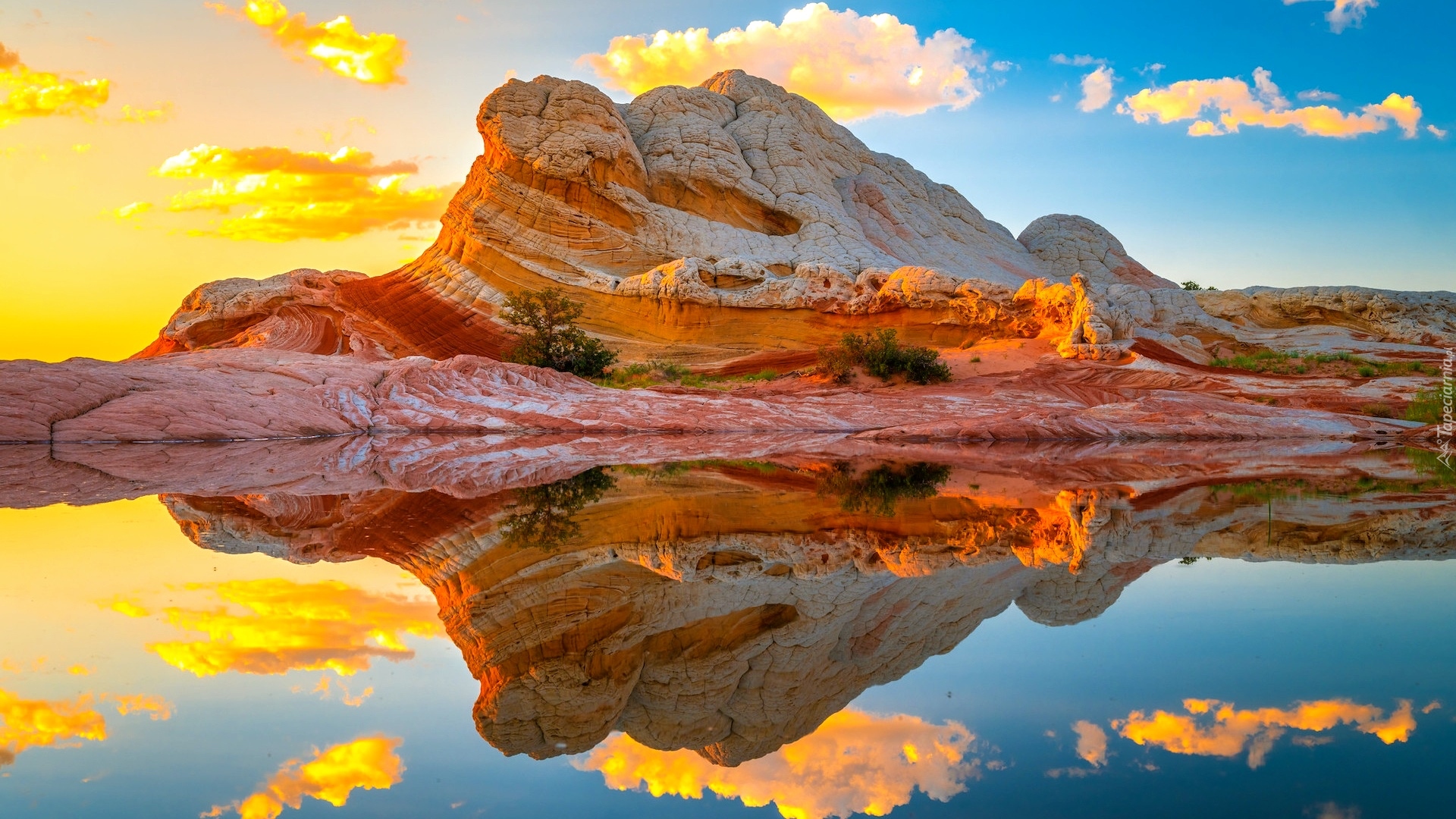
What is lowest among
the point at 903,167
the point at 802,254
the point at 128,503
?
the point at 128,503

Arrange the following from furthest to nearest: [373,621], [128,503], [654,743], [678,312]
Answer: [678,312]
[128,503]
[373,621]
[654,743]

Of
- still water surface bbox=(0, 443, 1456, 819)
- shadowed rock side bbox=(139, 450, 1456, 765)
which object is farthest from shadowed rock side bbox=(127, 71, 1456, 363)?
still water surface bbox=(0, 443, 1456, 819)

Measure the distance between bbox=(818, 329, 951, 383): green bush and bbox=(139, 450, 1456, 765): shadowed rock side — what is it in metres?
15.4

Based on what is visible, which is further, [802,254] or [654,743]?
[802,254]

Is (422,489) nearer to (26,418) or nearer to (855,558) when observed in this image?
(855,558)

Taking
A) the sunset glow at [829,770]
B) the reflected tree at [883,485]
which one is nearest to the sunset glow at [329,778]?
the sunset glow at [829,770]

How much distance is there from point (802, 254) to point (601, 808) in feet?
115

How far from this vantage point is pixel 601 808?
11.0ft

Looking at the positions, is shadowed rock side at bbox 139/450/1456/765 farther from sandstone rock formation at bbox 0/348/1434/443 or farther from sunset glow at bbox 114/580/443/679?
sandstone rock formation at bbox 0/348/1434/443

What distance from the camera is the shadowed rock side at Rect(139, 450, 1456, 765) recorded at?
14.7ft

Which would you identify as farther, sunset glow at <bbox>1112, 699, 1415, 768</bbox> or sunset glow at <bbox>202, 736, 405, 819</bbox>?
sunset glow at <bbox>1112, 699, 1415, 768</bbox>

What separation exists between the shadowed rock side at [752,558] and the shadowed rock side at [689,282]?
19.5m

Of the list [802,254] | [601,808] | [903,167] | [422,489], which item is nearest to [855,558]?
[601,808]

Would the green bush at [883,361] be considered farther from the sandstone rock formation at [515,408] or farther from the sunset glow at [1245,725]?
A: the sunset glow at [1245,725]
